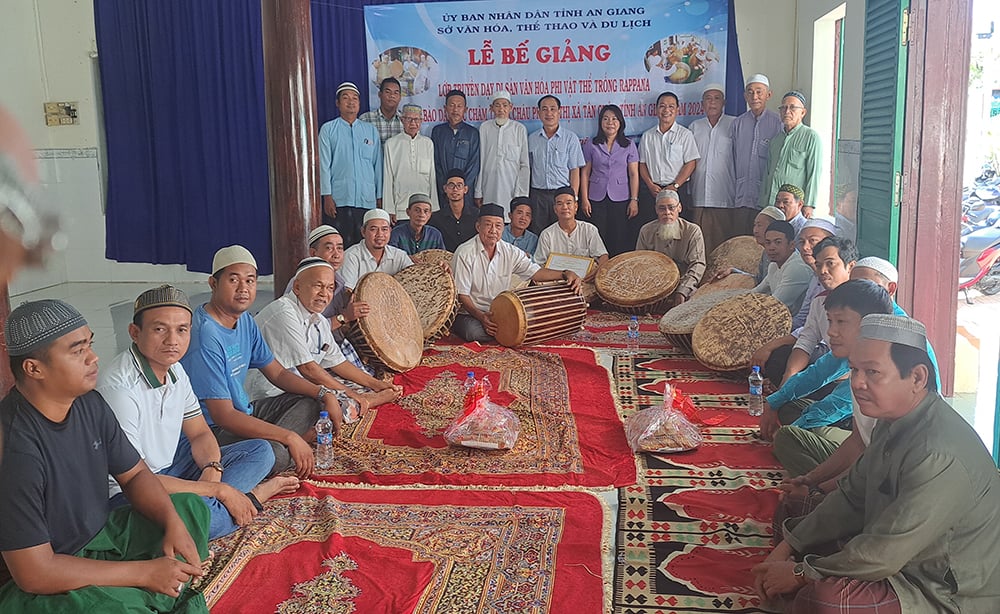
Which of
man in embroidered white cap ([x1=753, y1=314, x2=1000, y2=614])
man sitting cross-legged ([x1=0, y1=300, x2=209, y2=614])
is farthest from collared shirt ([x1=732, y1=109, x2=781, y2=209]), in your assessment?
man sitting cross-legged ([x1=0, y1=300, x2=209, y2=614])

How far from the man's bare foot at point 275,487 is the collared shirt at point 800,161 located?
4.90m

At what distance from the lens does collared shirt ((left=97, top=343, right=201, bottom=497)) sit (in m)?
2.90

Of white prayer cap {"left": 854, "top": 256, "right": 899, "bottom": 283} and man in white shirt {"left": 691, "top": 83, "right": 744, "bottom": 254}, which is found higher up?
man in white shirt {"left": 691, "top": 83, "right": 744, "bottom": 254}

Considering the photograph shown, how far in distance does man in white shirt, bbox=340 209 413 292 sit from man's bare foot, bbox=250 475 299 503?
2.43 metres

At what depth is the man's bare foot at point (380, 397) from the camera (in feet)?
15.3

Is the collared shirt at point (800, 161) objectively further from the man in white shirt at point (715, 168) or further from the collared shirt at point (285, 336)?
the collared shirt at point (285, 336)

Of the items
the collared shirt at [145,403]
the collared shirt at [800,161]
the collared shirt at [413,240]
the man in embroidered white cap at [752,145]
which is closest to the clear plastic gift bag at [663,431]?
the collared shirt at [145,403]

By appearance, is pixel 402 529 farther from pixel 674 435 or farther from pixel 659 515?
pixel 674 435

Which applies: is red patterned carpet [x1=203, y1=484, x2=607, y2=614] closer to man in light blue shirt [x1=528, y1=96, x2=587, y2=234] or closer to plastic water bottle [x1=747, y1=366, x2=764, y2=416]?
plastic water bottle [x1=747, y1=366, x2=764, y2=416]

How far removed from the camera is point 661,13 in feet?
26.9

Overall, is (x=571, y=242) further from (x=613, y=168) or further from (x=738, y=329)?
(x=738, y=329)

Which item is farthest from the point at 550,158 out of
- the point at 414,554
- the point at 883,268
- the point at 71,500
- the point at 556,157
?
the point at 71,500

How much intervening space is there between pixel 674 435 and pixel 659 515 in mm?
712

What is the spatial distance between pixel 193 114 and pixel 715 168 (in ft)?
18.0
